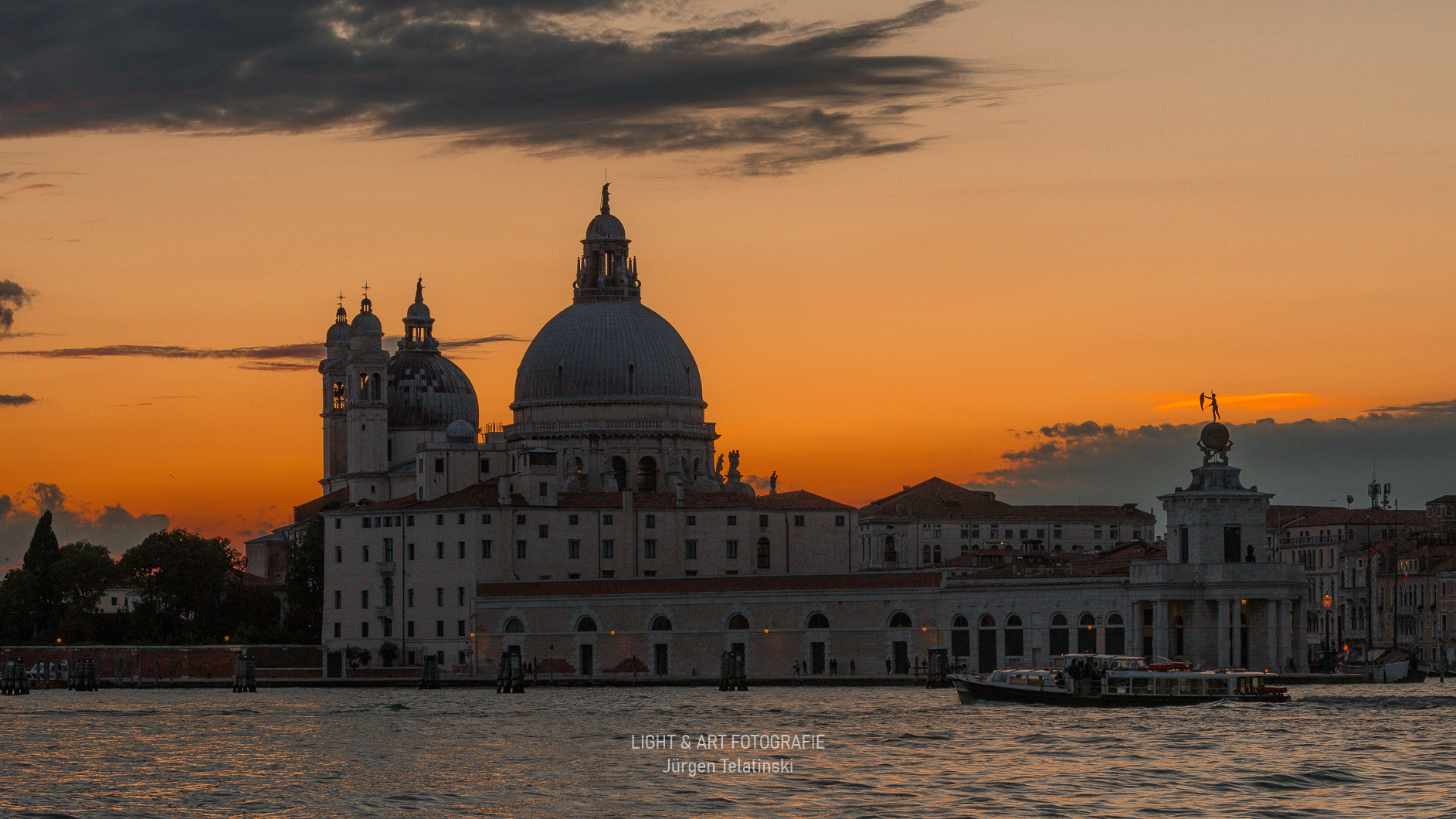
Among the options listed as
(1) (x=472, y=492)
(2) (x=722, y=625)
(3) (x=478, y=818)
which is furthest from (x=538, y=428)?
(3) (x=478, y=818)

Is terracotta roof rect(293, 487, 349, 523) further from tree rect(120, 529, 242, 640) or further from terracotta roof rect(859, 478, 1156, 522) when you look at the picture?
terracotta roof rect(859, 478, 1156, 522)

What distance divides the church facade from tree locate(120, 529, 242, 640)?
6.05 m

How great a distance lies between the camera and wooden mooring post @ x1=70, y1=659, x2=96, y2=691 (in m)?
101

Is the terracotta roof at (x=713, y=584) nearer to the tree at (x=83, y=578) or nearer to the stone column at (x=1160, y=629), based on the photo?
the stone column at (x=1160, y=629)

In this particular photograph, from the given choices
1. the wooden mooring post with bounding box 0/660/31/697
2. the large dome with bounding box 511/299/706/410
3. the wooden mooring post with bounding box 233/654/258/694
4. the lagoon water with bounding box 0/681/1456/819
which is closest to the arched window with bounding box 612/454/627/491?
the large dome with bounding box 511/299/706/410

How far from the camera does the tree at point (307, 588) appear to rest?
112 m

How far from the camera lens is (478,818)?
45281 mm

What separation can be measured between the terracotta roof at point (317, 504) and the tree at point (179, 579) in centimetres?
949

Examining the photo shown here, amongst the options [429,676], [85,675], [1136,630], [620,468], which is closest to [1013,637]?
[1136,630]

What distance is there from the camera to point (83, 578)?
115 metres

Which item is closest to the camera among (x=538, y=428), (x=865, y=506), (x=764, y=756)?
(x=764, y=756)

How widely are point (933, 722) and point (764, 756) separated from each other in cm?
1166

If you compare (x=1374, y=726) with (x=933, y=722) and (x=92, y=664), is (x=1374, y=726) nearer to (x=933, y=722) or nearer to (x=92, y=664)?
(x=933, y=722)

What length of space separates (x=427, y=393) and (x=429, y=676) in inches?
1297
